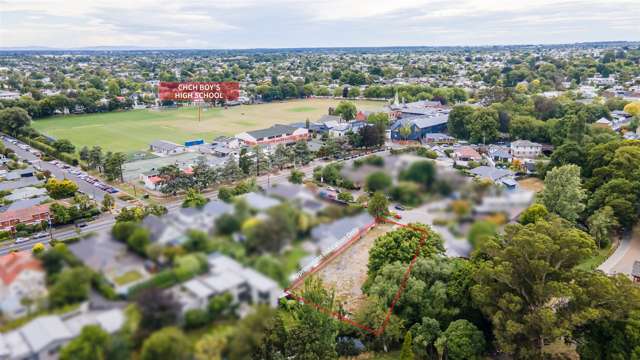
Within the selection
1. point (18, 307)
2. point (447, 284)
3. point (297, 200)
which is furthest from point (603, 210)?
point (18, 307)

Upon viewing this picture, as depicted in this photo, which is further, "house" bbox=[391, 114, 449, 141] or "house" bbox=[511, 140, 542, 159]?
"house" bbox=[391, 114, 449, 141]

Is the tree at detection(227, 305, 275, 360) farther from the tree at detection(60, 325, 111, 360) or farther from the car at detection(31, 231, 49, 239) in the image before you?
the car at detection(31, 231, 49, 239)

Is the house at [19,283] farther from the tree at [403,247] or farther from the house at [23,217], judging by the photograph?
the house at [23,217]

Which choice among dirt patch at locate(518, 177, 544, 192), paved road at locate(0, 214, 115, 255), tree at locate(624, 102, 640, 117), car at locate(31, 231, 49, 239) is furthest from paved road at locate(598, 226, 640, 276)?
tree at locate(624, 102, 640, 117)

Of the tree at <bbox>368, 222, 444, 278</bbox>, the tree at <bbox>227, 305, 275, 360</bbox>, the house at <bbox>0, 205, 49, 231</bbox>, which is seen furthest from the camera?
the house at <bbox>0, 205, 49, 231</bbox>

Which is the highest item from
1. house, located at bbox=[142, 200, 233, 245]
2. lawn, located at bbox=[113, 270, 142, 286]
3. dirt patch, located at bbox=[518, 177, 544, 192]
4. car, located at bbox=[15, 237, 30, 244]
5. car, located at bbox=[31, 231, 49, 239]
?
house, located at bbox=[142, 200, 233, 245]

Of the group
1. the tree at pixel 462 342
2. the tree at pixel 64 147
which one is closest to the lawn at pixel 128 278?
the tree at pixel 462 342
